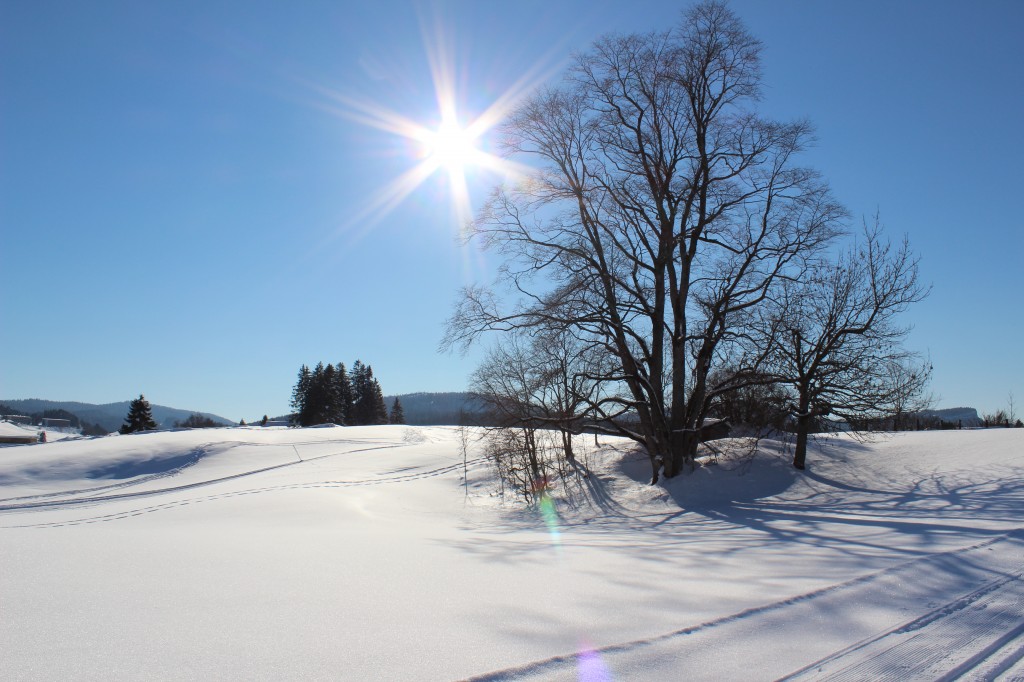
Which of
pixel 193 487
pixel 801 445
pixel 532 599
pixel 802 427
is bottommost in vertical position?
pixel 193 487

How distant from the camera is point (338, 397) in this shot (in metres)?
68.9

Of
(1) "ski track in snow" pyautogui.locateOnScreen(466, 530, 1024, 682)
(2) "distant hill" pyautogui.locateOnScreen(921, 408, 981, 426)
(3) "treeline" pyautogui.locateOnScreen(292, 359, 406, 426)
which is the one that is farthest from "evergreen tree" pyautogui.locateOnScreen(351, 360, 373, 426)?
(1) "ski track in snow" pyautogui.locateOnScreen(466, 530, 1024, 682)

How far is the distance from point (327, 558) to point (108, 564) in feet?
6.28

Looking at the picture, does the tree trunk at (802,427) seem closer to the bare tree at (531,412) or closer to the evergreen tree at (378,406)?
the bare tree at (531,412)

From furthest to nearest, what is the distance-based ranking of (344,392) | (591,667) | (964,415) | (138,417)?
(344,392) < (138,417) < (964,415) < (591,667)

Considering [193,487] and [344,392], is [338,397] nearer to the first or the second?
[344,392]

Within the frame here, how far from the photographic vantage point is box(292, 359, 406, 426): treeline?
66438mm

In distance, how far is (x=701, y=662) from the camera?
2.93 meters

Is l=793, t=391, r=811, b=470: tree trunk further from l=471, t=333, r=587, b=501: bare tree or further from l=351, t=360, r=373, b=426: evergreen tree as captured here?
l=351, t=360, r=373, b=426: evergreen tree

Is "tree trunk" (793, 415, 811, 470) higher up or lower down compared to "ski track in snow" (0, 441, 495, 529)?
higher up

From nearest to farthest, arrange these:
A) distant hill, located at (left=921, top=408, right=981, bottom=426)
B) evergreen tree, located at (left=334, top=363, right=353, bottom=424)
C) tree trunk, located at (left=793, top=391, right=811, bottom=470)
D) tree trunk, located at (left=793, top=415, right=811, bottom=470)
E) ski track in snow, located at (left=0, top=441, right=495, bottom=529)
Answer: ski track in snow, located at (left=0, top=441, right=495, bottom=529), tree trunk, located at (left=793, top=391, right=811, bottom=470), tree trunk, located at (left=793, top=415, right=811, bottom=470), distant hill, located at (left=921, top=408, right=981, bottom=426), evergreen tree, located at (left=334, top=363, right=353, bottom=424)

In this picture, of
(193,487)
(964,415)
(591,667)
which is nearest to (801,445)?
(591,667)

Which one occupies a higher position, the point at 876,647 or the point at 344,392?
the point at 344,392

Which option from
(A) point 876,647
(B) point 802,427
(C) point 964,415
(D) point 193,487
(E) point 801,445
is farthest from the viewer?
(C) point 964,415
